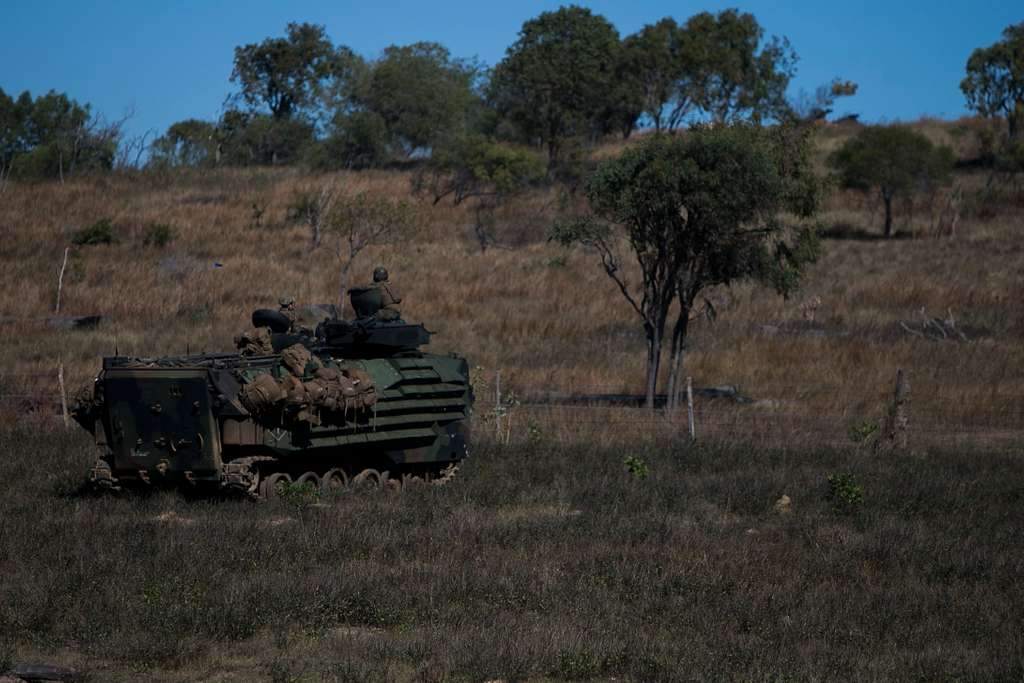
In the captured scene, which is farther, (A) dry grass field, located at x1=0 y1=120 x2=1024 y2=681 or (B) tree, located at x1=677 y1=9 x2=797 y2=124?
(B) tree, located at x1=677 y1=9 x2=797 y2=124

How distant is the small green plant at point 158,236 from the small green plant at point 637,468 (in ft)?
103

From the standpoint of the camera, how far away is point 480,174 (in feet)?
178

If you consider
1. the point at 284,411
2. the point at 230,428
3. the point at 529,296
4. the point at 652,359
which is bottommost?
the point at 652,359

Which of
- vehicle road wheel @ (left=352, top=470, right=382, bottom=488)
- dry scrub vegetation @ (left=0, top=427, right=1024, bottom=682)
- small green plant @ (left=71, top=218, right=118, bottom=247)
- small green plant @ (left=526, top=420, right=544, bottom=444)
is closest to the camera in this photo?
dry scrub vegetation @ (left=0, top=427, right=1024, bottom=682)

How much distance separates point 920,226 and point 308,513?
136ft

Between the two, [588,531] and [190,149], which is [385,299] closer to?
[588,531]

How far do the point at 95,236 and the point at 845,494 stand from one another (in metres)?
35.3

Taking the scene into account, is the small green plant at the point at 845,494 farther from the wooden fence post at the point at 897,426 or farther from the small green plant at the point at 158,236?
the small green plant at the point at 158,236

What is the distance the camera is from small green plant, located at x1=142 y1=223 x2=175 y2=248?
4672cm

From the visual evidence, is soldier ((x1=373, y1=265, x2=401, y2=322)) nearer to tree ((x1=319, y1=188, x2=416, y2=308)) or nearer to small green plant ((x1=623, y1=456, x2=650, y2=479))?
small green plant ((x1=623, y1=456, x2=650, y2=479))

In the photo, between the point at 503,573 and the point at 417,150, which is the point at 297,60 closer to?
the point at 417,150

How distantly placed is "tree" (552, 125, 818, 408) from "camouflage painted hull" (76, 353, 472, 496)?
26.3 feet

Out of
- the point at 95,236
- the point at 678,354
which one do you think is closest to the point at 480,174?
the point at 95,236

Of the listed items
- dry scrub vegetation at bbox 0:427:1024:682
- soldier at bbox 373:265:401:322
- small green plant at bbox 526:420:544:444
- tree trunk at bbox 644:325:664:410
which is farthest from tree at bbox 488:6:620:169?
dry scrub vegetation at bbox 0:427:1024:682
